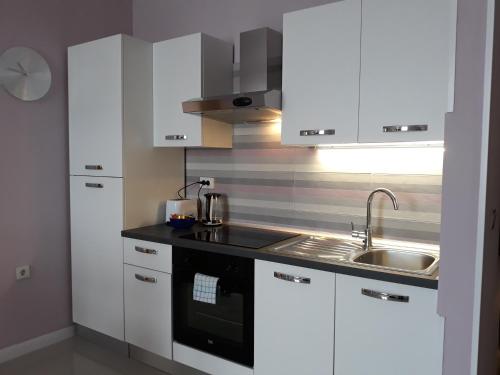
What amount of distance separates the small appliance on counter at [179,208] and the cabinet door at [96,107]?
44 cm

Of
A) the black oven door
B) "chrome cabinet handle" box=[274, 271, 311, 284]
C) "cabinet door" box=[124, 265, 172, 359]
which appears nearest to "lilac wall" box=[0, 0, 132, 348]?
"cabinet door" box=[124, 265, 172, 359]

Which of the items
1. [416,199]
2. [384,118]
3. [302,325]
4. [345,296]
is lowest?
[302,325]

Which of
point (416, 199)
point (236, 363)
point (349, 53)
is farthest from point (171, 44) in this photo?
point (236, 363)

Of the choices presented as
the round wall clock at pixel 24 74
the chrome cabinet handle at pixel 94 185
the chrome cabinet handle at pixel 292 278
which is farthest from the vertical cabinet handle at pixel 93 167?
the chrome cabinet handle at pixel 292 278

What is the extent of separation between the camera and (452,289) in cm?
44

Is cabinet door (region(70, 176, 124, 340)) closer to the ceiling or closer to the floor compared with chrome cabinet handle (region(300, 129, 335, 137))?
closer to the floor

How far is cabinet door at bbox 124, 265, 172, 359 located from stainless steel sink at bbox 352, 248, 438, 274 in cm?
115

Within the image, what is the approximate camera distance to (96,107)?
2787mm

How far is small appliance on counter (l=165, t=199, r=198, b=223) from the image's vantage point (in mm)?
2926

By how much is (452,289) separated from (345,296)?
1.51m

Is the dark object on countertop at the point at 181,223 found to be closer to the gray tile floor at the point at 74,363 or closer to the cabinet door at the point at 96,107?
the cabinet door at the point at 96,107

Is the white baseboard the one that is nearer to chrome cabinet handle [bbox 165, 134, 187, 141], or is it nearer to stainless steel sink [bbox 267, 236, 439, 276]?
chrome cabinet handle [bbox 165, 134, 187, 141]

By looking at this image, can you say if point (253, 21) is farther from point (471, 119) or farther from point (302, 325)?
point (471, 119)

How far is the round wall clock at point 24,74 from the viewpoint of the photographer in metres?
2.68
